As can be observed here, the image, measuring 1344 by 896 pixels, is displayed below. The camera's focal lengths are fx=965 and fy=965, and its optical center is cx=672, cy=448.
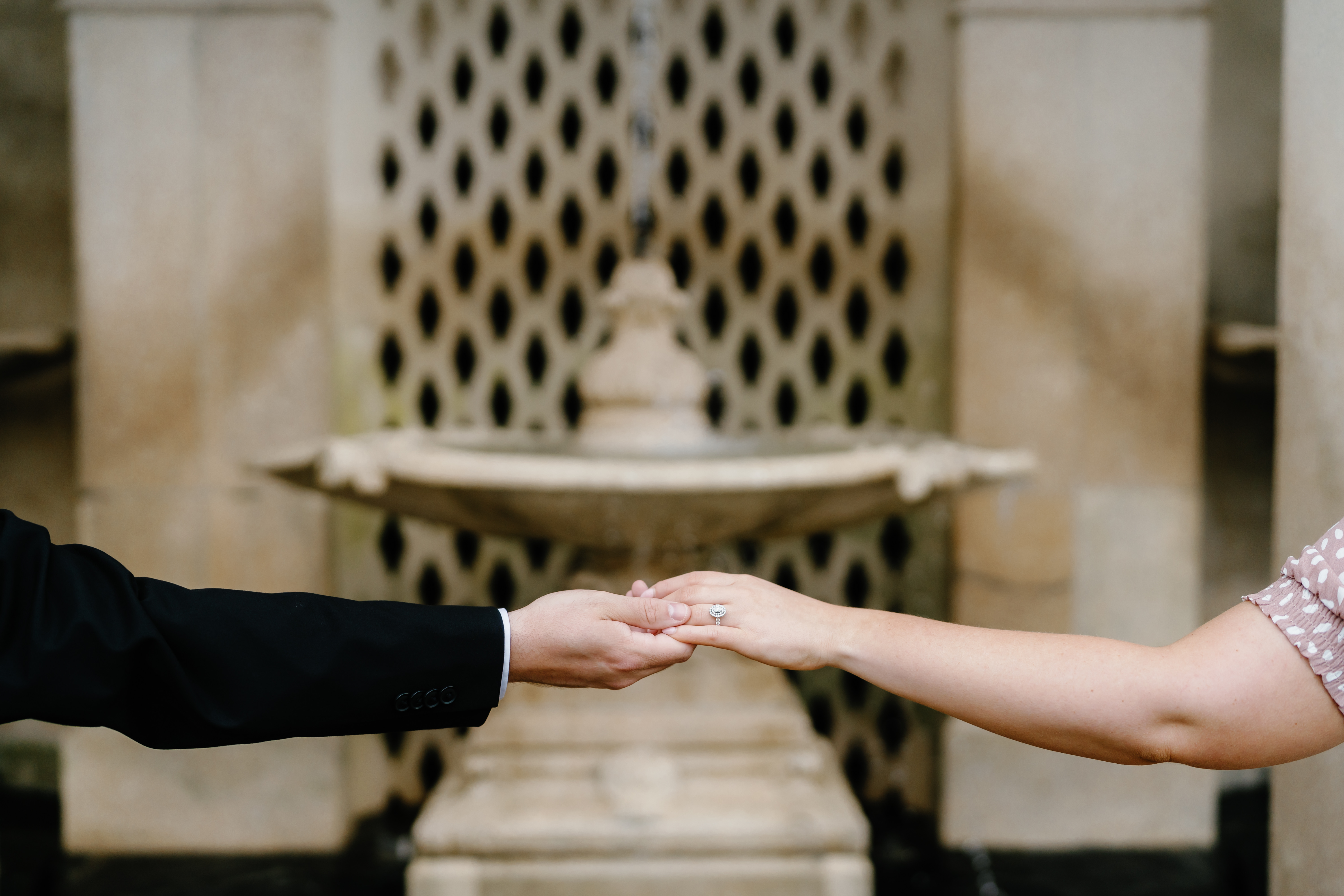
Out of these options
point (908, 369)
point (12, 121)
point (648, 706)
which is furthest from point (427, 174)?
point (648, 706)

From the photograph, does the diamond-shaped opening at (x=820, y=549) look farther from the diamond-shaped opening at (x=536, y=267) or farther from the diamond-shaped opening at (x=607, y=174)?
the diamond-shaped opening at (x=607, y=174)

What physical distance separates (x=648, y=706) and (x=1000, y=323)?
5.87 feet

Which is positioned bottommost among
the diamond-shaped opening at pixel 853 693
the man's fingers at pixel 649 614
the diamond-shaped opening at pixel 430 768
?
the diamond-shaped opening at pixel 430 768

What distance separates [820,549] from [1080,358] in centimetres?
119

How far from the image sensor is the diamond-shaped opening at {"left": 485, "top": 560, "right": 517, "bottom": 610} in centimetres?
380

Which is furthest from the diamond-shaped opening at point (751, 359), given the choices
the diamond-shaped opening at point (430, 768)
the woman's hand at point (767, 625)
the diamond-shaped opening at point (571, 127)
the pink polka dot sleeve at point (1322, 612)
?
the pink polka dot sleeve at point (1322, 612)

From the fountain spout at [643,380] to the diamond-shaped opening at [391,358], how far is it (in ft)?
4.19

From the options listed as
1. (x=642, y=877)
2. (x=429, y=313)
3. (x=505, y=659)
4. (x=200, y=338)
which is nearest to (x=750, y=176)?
(x=429, y=313)

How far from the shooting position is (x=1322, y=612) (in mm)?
1105

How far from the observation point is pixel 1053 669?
1168 mm

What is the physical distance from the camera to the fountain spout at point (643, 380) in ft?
8.68

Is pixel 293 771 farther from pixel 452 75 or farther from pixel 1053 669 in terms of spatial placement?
pixel 1053 669

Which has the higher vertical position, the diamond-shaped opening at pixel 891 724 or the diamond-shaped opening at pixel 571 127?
the diamond-shaped opening at pixel 571 127

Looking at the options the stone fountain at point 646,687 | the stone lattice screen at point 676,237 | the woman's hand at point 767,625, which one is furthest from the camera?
the stone lattice screen at point 676,237
